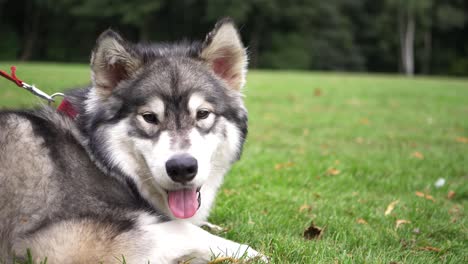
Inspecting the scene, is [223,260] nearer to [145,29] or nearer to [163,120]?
[163,120]

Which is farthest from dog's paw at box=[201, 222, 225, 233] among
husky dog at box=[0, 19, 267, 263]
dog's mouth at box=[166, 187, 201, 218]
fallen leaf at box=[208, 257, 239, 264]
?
fallen leaf at box=[208, 257, 239, 264]

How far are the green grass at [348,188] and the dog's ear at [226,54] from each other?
50.1 inches

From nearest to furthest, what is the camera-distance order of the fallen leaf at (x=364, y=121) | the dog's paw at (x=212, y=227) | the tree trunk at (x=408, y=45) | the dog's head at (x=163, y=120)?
the dog's head at (x=163, y=120) → the dog's paw at (x=212, y=227) → the fallen leaf at (x=364, y=121) → the tree trunk at (x=408, y=45)

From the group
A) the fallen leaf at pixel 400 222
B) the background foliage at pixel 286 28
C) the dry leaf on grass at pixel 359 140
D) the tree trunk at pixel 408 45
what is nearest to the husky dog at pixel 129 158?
the fallen leaf at pixel 400 222

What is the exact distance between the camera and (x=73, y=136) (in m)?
2.99

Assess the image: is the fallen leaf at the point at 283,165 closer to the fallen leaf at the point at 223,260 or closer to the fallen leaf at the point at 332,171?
the fallen leaf at the point at 332,171

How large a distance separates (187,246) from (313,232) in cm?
133

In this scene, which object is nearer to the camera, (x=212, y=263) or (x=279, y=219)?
(x=212, y=263)

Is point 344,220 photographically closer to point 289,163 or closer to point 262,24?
point 289,163

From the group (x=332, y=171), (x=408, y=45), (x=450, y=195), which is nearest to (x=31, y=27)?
(x=408, y=45)

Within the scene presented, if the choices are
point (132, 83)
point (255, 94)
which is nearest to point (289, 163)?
point (132, 83)

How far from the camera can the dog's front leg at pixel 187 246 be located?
2652 millimetres

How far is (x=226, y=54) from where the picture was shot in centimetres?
338

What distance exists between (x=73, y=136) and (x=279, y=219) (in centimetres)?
191
